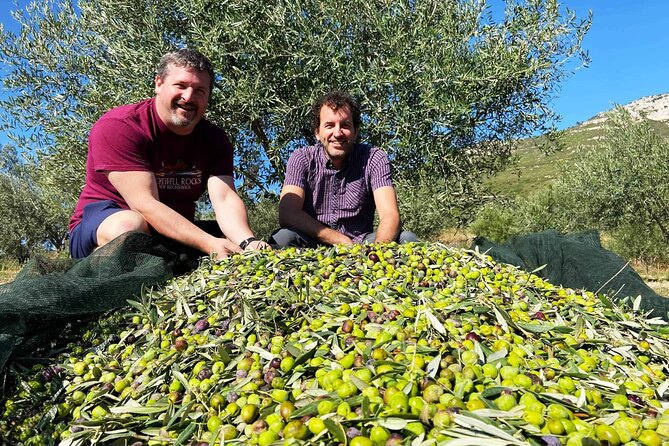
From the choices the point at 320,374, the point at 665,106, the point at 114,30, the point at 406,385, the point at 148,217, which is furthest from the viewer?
the point at 665,106

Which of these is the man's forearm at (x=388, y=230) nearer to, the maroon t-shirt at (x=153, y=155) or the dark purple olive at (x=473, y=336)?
the maroon t-shirt at (x=153, y=155)

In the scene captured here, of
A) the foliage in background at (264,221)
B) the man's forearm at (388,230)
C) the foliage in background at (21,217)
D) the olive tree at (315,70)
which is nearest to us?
the man's forearm at (388,230)

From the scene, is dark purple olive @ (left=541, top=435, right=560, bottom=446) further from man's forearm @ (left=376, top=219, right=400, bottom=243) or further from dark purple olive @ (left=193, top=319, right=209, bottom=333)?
man's forearm @ (left=376, top=219, right=400, bottom=243)

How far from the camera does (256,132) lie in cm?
771

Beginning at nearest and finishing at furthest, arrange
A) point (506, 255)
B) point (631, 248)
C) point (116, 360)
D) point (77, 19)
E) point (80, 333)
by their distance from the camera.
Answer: point (116, 360), point (80, 333), point (506, 255), point (77, 19), point (631, 248)

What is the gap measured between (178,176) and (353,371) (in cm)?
304

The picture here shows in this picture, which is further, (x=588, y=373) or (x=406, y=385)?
(x=588, y=373)

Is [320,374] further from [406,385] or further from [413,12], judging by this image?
[413,12]

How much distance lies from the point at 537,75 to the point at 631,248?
41.8 feet

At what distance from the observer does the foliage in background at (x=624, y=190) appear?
1580 cm

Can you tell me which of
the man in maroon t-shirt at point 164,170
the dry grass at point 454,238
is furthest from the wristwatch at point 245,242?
the dry grass at point 454,238

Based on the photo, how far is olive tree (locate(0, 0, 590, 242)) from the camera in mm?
6742

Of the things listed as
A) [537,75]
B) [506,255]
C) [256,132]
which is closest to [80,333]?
[506,255]

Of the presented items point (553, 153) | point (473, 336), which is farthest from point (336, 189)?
point (553, 153)
